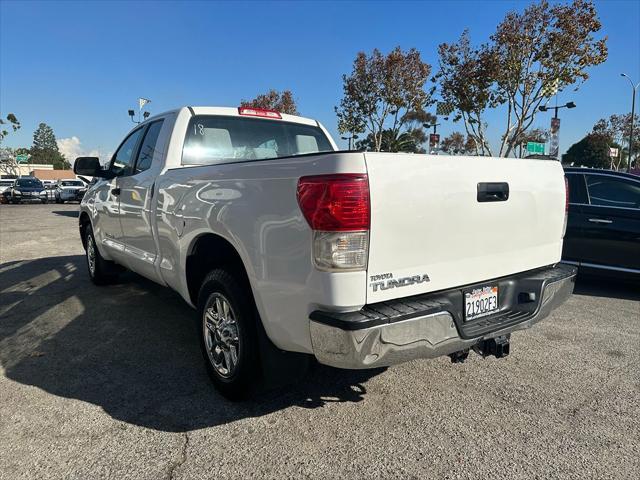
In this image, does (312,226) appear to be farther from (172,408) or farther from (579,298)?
(579,298)

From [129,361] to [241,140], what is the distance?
215 centimetres

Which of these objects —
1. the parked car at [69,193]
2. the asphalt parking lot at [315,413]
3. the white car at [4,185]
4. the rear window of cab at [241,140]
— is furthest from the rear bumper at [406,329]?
the white car at [4,185]

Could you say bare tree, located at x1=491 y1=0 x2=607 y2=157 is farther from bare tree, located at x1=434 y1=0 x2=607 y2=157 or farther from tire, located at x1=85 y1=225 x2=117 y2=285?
tire, located at x1=85 y1=225 x2=117 y2=285

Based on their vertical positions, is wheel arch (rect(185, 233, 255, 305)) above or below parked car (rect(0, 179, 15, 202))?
above

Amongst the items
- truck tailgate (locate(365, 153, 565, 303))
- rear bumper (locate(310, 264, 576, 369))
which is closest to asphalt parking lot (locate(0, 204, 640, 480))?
rear bumper (locate(310, 264, 576, 369))

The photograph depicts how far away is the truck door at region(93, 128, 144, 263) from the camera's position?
4898 mm

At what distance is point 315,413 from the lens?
2969 millimetres

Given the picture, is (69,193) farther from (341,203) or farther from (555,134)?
(341,203)

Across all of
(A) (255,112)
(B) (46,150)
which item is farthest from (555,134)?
(B) (46,150)

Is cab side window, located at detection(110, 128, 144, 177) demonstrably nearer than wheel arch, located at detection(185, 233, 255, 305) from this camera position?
No

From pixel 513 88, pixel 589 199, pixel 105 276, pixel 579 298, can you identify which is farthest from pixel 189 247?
pixel 513 88

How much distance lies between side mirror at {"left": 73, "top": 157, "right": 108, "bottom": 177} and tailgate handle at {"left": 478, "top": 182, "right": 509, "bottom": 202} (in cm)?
423

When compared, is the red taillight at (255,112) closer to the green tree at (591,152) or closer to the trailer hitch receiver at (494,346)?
the trailer hitch receiver at (494,346)

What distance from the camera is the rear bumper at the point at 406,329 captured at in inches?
86.3
